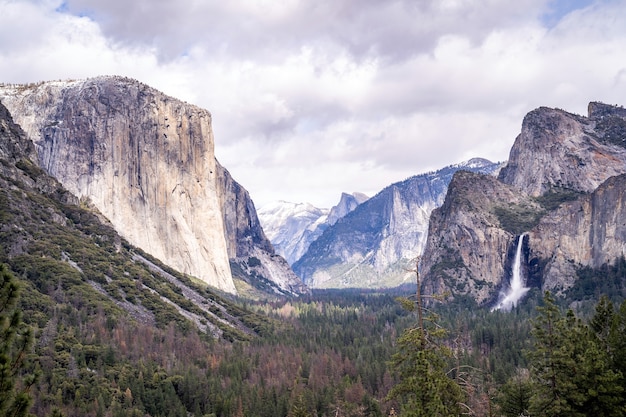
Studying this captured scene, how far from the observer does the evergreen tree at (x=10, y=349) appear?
20375 millimetres

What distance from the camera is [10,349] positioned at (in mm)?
21578

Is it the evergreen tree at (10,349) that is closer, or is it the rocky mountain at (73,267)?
the evergreen tree at (10,349)

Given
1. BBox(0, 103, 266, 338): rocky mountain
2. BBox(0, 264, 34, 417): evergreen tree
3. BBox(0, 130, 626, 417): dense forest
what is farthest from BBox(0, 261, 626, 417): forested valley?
BBox(0, 103, 266, 338): rocky mountain

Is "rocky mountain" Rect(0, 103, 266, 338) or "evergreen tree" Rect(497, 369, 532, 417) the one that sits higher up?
"rocky mountain" Rect(0, 103, 266, 338)

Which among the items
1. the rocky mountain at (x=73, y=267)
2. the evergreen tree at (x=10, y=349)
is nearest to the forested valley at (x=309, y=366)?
the evergreen tree at (x=10, y=349)

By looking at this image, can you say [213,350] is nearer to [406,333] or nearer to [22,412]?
[406,333]

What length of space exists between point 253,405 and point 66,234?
98808 mm

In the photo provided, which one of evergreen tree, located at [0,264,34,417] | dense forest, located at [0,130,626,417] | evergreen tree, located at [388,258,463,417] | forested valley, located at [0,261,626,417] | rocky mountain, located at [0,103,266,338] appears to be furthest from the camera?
rocky mountain, located at [0,103,266,338]

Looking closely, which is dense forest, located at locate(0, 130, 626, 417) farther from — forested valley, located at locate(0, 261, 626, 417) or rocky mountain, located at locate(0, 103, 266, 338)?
rocky mountain, located at locate(0, 103, 266, 338)

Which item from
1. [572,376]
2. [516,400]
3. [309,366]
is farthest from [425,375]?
[309,366]

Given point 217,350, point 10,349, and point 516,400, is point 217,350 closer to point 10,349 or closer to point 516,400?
point 516,400

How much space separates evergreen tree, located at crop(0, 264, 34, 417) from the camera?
2038 cm

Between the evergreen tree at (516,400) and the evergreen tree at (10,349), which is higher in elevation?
the evergreen tree at (10,349)

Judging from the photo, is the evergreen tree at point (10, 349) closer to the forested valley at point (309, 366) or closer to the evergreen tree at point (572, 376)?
the forested valley at point (309, 366)
